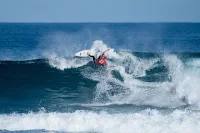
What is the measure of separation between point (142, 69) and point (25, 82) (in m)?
7.17

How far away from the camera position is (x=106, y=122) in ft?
44.3

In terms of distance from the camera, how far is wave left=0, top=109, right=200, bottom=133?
42.4 ft

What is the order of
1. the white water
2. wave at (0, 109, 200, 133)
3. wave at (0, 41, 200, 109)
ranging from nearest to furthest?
wave at (0, 109, 200, 133)
the white water
wave at (0, 41, 200, 109)

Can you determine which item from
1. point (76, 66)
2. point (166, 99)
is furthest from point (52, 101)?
point (76, 66)

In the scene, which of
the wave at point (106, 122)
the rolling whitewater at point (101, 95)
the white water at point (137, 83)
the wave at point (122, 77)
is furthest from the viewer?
the wave at point (122, 77)

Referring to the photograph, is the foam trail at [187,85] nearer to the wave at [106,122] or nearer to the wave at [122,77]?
the wave at [122,77]

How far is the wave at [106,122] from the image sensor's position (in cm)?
1292

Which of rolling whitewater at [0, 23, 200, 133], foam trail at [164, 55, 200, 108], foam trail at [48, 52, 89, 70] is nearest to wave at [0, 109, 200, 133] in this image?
rolling whitewater at [0, 23, 200, 133]

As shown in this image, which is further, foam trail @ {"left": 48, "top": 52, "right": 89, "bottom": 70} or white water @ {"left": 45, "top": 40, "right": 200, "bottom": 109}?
foam trail @ {"left": 48, "top": 52, "right": 89, "bottom": 70}

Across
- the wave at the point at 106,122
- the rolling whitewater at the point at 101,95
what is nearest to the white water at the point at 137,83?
the rolling whitewater at the point at 101,95

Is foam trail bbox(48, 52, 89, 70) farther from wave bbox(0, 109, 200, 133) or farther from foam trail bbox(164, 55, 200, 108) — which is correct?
wave bbox(0, 109, 200, 133)

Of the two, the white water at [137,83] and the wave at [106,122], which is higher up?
the white water at [137,83]

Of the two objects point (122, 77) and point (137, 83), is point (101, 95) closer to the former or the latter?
point (137, 83)

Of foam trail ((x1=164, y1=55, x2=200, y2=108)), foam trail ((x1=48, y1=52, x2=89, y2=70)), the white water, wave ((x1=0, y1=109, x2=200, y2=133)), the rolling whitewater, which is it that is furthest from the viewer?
foam trail ((x1=48, y1=52, x2=89, y2=70))
